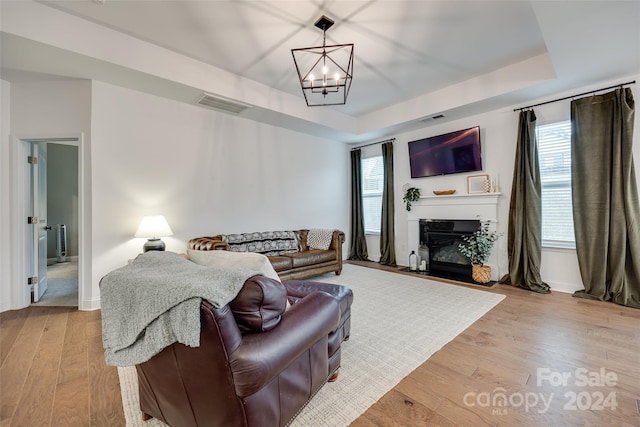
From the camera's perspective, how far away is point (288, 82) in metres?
3.90

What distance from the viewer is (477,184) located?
4.36m

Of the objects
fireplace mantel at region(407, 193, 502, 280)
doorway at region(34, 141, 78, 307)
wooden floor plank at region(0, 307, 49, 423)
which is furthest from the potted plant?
doorway at region(34, 141, 78, 307)

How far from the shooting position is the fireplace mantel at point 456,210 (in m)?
4.16

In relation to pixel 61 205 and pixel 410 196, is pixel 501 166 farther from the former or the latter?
pixel 61 205

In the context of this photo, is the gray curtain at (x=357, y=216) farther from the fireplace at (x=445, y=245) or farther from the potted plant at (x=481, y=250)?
the potted plant at (x=481, y=250)

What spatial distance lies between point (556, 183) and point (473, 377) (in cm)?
324

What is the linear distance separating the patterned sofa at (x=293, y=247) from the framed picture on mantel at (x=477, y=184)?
2.26 metres

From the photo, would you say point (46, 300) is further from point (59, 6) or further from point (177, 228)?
point (59, 6)

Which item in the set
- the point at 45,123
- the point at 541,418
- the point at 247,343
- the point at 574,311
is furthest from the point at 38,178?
the point at 574,311

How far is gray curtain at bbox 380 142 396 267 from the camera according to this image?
5375 millimetres

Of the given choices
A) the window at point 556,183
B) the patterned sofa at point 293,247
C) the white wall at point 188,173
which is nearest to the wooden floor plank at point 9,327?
the white wall at point 188,173

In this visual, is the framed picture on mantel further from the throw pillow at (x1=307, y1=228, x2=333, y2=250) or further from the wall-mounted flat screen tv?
the throw pillow at (x1=307, y1=228, x2=333, y2=250)

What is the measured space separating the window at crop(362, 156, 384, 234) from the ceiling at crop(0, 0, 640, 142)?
197 centimetres

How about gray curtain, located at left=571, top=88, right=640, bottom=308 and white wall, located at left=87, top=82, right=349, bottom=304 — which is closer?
gray curtain, located at left=571, top=88, right=640, bottom=308
